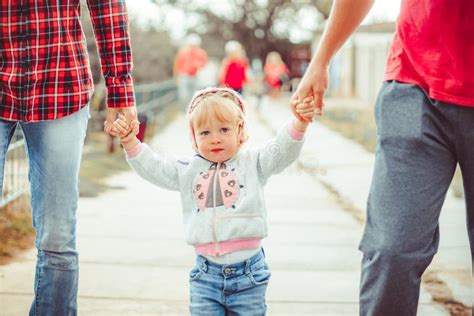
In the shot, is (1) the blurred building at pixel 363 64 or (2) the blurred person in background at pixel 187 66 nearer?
(2) the blurred person in background at pixel 187 66

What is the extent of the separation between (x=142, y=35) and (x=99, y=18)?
15.2m

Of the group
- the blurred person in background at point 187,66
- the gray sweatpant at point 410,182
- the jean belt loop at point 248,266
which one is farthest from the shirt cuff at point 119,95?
the blurred person in background at point 187,66

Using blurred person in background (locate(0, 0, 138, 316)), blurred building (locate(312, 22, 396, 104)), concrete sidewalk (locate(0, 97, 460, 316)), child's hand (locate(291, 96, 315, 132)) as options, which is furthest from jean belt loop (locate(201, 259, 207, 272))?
blurred building (locate(312, 22, 396, 104))

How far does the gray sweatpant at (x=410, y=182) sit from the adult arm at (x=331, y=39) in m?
0.26

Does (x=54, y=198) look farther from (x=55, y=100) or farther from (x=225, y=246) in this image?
(x=225, y=246)

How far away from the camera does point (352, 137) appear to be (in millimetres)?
14125

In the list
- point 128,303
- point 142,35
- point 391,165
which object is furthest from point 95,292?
point 142,35

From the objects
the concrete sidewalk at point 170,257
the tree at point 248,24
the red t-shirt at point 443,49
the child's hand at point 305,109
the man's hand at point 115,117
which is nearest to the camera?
the red t-shirt at point 443,49

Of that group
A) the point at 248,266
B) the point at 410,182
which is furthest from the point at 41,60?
the point at 410,182

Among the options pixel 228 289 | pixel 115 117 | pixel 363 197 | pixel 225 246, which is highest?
pixel 115 117

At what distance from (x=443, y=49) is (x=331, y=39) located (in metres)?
0.37

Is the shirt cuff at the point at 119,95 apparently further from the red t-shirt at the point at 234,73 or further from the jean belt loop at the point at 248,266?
the red t-shirt at the point at 234,73

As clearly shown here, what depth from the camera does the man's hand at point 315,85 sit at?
2.58 meters

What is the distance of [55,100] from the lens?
9.20 ft
